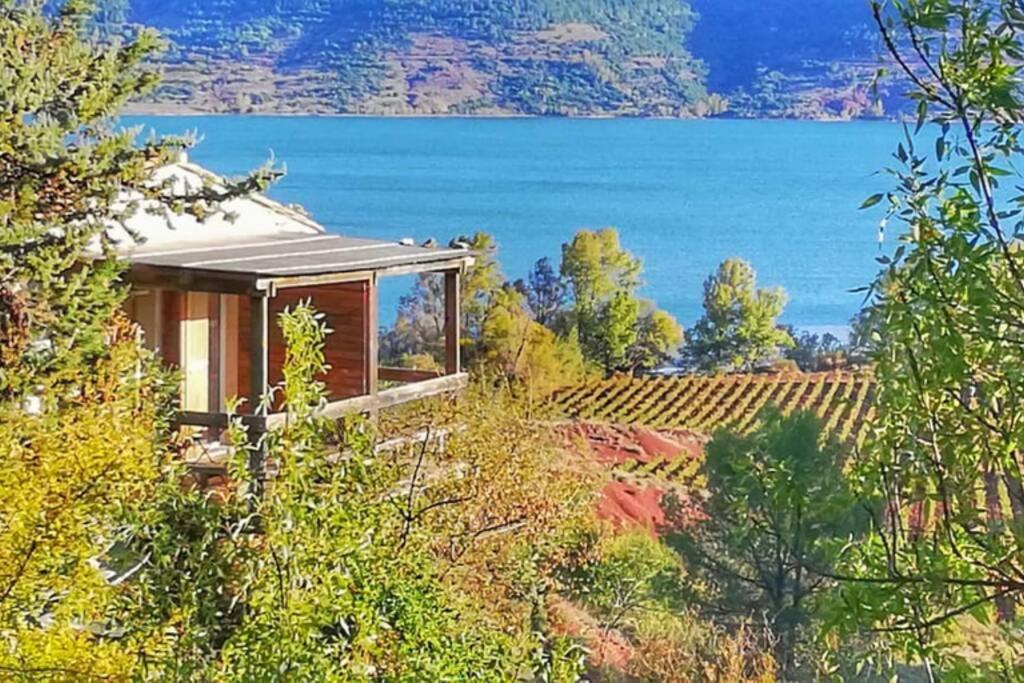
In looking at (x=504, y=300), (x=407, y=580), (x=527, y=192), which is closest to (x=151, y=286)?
(x=407, y=580)

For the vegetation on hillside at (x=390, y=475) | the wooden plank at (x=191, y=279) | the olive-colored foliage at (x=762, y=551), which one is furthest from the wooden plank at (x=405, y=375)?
the olive-colored foliage at (x=762, y=551)

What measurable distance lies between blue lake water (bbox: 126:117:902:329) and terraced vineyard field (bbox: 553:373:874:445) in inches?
98.3

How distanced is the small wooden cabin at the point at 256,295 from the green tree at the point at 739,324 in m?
16.5

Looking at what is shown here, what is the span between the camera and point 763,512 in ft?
36.4

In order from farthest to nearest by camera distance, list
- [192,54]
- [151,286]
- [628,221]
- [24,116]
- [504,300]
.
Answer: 1. [628,221]
2. [192,54]
3. [504,300]
4. [151,286]
5. [24,116]

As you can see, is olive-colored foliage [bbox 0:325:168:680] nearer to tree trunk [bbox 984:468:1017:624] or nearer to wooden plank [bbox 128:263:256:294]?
tree trunk [bbox 984:468:1017:624]

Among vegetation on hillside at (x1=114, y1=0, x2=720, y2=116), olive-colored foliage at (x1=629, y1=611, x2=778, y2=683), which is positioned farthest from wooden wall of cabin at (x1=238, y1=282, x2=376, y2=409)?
vegetation on hillside at (x1=114, y1=0, x2=720, y2=116)

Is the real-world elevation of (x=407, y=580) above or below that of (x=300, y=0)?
below

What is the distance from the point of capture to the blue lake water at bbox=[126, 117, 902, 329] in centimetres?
2934

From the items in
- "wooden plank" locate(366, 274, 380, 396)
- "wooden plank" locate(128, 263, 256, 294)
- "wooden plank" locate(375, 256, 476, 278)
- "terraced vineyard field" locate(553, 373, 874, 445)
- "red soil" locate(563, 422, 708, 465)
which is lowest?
"red soil" locate(563, 422, 708, 465)

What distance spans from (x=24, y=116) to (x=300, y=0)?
126ft

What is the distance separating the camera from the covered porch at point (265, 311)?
A: 24.9 feet

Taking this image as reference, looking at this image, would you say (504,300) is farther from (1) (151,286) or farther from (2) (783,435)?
(1) (151,286)

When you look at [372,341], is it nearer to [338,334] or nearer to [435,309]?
[338,334]
